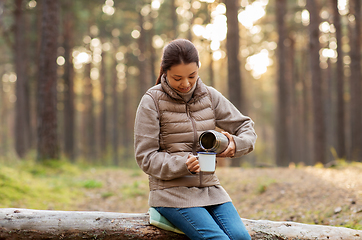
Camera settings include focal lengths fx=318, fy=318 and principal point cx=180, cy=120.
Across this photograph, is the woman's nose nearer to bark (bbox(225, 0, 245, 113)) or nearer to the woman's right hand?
the woman's right hand

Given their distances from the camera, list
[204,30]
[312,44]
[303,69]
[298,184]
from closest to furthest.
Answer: [298,184]
[312,44]
[204,30]
[303,69]

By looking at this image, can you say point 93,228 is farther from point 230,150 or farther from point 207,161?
point 230,150

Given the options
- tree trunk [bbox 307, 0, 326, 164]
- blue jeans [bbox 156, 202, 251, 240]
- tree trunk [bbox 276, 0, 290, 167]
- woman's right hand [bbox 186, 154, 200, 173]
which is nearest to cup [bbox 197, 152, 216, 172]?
woman's right hand [bbox 186, 154, 200, 173]

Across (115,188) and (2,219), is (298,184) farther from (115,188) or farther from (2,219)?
(2,219)

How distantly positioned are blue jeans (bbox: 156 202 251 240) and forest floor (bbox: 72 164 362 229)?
2317 mm

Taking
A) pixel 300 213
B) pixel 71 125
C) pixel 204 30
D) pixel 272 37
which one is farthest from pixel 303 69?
pixel 300 213

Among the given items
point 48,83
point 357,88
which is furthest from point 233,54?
point 48,83

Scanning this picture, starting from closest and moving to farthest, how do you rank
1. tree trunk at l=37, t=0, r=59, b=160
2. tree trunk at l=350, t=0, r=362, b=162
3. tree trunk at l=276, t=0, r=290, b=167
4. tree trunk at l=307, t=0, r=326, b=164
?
tree trunk at l=37, t=0, r=59, b=160 → tree trunk at l=307, t=0, r=326, b=164 → tree trunk at l=350, t=0, r=362, b=162 → tree trunk at l=276, t=0, r=290, b=167

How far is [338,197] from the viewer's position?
17.4 ft

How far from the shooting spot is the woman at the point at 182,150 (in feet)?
8.23

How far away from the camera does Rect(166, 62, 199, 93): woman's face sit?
2621 mm

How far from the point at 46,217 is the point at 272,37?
20181 mm

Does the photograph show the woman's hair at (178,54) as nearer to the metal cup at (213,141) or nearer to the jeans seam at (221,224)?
the metal cup at (213,141)

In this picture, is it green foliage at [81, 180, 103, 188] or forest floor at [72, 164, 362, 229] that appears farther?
A: green foliage at [81, 180, 103, 188]
